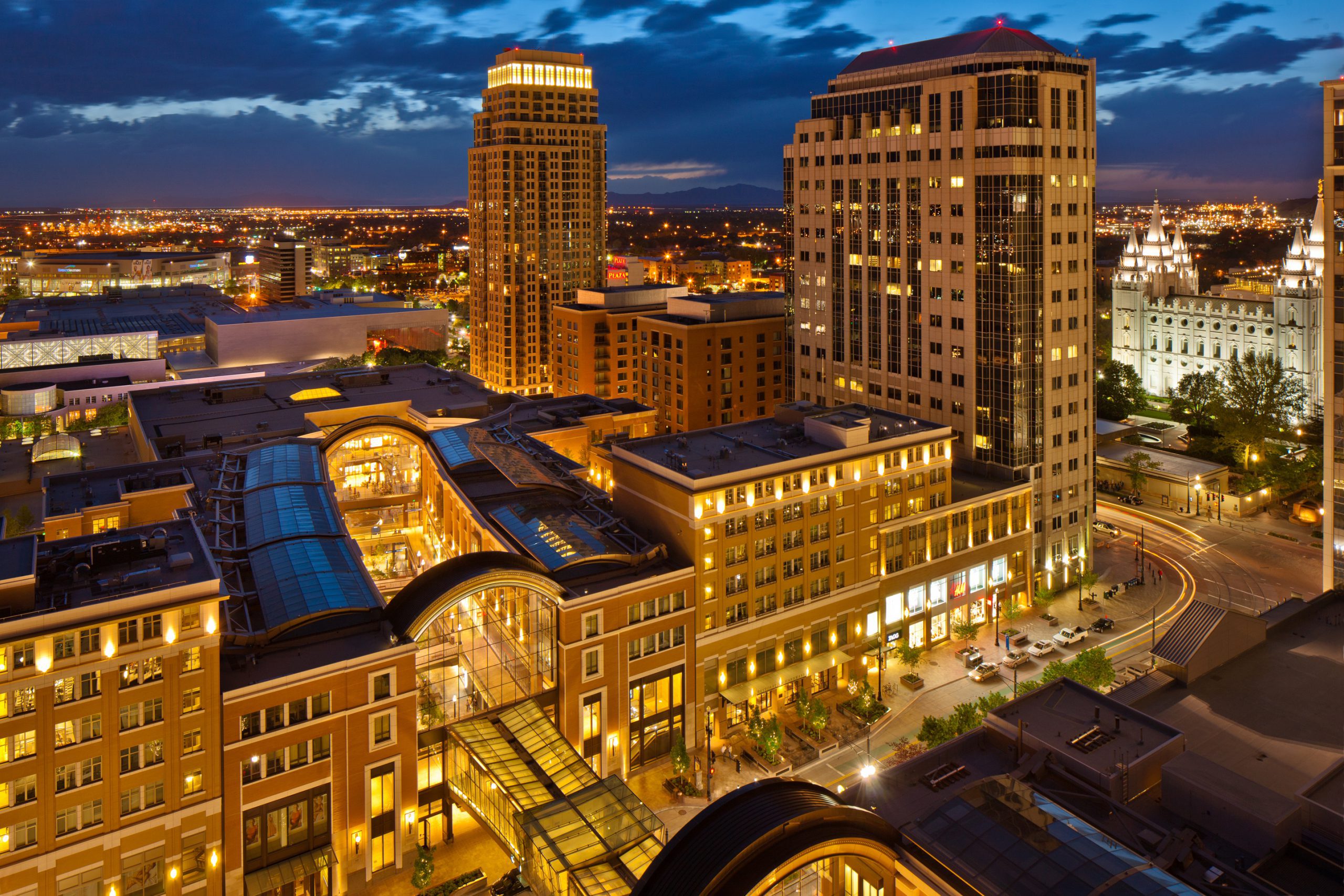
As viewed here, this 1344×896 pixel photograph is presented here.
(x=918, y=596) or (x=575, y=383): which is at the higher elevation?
(x=575, y=383)

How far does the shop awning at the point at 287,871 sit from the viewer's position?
4841 centimetres

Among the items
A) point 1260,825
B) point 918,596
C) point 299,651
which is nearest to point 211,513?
point 299,651

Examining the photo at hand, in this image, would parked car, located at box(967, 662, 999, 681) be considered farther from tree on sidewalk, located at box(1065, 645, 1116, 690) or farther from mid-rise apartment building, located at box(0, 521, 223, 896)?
mid-rise apartment building, located at box(0, 521, 223, 896)

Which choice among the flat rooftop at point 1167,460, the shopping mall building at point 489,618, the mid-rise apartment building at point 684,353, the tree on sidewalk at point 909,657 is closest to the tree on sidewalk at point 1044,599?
the shopping mall building at point 489,618

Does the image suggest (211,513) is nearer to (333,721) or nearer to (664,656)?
(333,721)

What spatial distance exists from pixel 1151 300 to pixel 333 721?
169 meters

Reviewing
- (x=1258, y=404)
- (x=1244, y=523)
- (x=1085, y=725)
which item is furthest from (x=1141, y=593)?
(x=1085, y=725)

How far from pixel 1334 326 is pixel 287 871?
7919cm

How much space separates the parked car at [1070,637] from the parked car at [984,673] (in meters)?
8.70

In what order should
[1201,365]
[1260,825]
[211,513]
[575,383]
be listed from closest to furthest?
[1260,825] → [211,513] → [575,383] → [1201,365]

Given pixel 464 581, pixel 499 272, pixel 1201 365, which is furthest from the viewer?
pixel 499 272

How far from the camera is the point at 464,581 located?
5556 centimetres

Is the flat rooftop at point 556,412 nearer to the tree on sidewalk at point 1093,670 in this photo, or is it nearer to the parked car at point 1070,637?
the parked car at point 1070,637

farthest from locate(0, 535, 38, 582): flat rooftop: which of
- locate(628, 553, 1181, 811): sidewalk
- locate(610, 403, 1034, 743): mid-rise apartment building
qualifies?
locate(628, 553, 1181, 811): sidewalk
